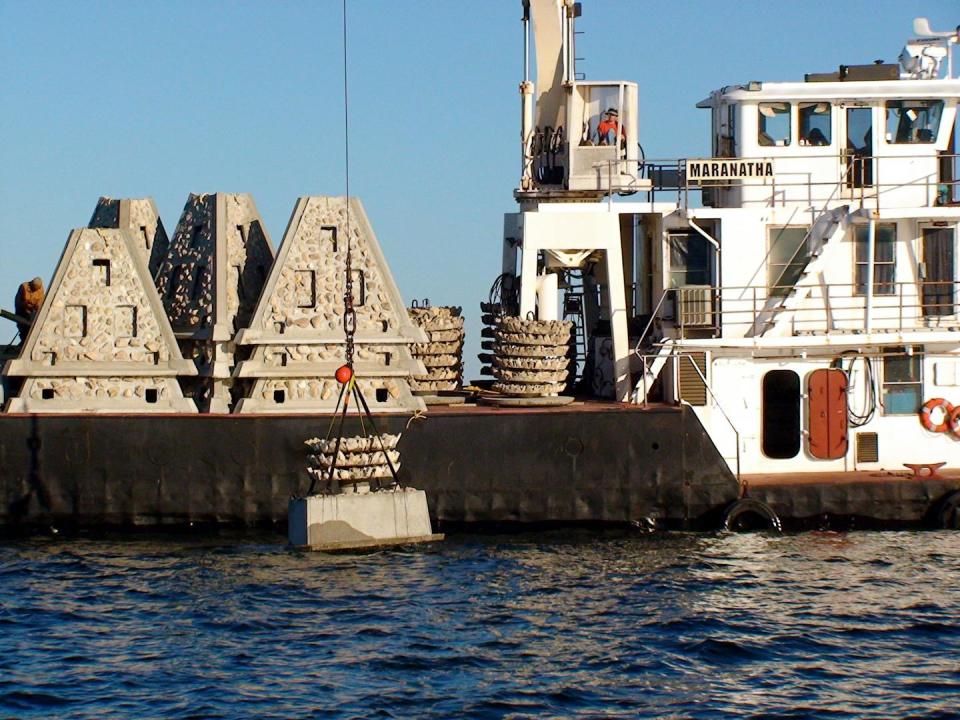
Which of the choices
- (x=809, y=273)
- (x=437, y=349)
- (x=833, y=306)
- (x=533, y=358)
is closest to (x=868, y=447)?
(x=833, y=306)

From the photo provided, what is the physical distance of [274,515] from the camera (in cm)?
2533

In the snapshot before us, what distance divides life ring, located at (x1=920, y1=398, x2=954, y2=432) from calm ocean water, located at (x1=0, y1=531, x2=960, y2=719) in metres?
2.37

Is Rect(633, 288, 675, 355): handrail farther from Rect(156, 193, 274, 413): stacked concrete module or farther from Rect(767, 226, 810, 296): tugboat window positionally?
Rect(156, 193, 274, 413): stacked concrete module

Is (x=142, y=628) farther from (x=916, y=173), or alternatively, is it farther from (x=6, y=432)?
(x=916, y=173)

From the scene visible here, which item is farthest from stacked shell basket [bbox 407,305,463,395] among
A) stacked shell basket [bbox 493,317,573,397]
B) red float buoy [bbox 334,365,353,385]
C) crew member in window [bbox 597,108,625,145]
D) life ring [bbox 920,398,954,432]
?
life ring [bbox 920,398,954,432]

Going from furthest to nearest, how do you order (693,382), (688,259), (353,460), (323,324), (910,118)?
(910,118) → (688,259) → (693,382) → (323,324) → (353,460)

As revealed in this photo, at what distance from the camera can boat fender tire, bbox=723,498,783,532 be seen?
2573 centimetres

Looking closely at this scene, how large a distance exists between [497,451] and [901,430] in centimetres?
702

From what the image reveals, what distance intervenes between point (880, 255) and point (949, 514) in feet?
15.3

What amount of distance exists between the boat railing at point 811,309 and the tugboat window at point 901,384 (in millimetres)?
542

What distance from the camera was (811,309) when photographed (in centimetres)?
2712

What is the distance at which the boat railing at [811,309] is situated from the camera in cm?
2736

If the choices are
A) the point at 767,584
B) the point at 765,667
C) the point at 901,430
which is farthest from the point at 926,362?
the point at 765,667

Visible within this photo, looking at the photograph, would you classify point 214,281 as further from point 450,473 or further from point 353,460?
point 450,473
